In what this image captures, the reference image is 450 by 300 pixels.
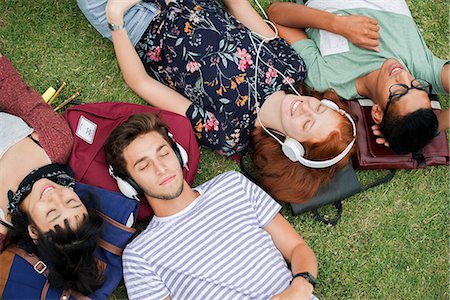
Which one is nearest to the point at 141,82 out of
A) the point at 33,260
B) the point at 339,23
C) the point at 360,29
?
the point at 33,260

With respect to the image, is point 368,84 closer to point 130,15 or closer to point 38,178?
point 130,15

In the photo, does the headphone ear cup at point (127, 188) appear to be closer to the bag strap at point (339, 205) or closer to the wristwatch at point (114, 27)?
the wristwatch at point (114, 27)

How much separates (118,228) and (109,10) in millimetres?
1490

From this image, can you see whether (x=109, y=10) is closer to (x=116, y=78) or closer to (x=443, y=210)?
(x=116, y=78)

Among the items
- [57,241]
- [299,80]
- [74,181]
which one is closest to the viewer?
[57,241]

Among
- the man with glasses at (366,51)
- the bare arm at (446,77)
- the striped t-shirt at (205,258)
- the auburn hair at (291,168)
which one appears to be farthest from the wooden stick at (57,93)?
the bare arm at (446,77)

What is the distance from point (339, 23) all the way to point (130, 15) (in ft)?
5.17

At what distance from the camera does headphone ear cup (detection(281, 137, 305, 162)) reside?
11.7 ft

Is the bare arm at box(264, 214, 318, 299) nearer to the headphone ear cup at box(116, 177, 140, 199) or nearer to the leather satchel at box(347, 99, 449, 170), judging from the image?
the leather satchel at box(347, 99, 449, 170)

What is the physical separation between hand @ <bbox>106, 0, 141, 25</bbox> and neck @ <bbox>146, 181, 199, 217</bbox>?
1228 millimetres

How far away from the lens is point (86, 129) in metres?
3.60

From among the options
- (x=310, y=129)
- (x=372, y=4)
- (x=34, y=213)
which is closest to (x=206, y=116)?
(x=310, y=129)

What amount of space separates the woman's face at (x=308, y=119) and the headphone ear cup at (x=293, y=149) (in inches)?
1.5

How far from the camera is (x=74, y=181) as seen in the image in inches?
136
